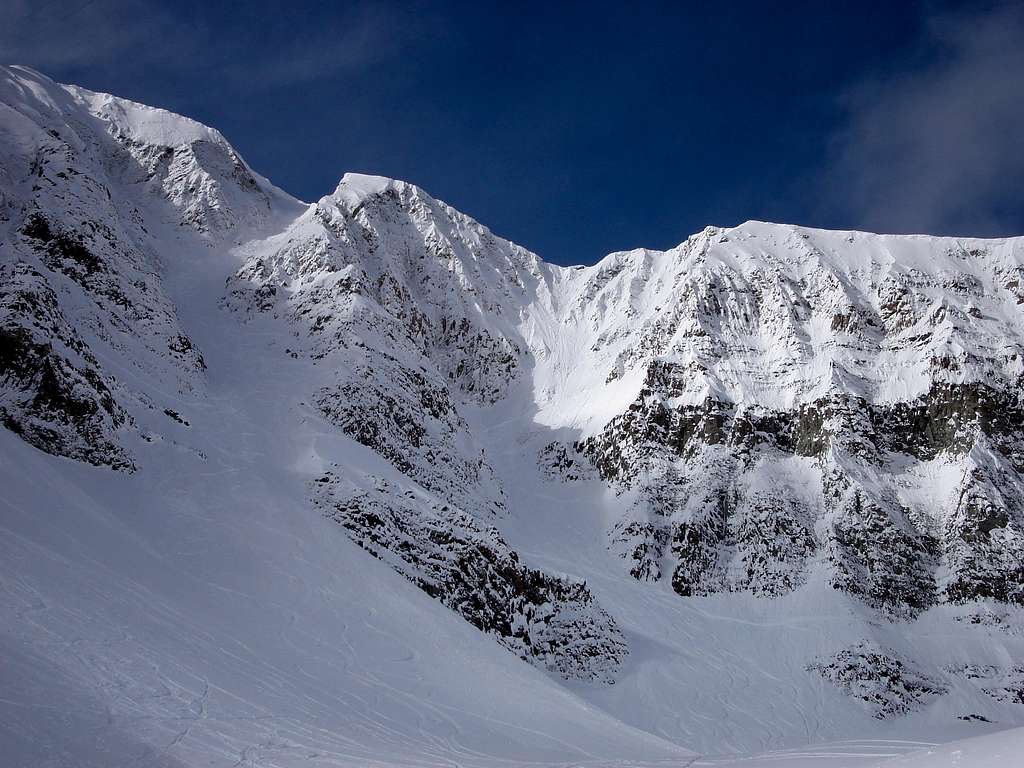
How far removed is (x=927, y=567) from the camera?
66438 millimetres

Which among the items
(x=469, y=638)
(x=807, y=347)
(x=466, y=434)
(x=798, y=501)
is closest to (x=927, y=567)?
(x=798, y=501)

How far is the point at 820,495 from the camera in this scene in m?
70.6

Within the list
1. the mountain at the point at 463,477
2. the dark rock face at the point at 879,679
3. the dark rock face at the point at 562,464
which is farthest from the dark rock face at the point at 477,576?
the dark rock face at the point at 562,464

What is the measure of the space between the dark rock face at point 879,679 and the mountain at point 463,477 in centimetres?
23

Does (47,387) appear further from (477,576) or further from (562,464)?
(562,464)

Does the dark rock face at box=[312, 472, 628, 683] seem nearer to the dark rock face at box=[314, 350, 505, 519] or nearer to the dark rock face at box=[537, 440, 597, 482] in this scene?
the dark rock face at box=[314, 350, 505, 519]

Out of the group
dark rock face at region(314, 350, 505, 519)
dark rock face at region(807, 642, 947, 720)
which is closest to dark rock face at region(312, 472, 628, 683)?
dark rock face at region(314, 350, 505, 519)

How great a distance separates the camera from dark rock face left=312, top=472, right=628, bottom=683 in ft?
135

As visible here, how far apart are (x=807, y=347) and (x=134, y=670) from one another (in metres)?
77.9

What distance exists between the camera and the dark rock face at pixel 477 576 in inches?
1618

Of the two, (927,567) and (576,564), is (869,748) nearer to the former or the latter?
(576,564)

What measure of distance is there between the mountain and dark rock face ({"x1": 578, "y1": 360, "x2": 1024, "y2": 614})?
335 millimetres

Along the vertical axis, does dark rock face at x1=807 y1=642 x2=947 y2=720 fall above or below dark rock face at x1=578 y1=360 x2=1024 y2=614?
below

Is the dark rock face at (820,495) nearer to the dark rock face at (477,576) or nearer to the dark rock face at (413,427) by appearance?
the dark rock face at (413,427)
